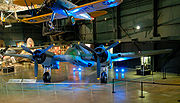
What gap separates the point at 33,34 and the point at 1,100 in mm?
28362

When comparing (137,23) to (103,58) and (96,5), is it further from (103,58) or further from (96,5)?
(103,58)

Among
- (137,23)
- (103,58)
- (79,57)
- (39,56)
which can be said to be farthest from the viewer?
(137,23)

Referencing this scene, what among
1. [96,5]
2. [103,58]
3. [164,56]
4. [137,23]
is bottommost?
[103,58]

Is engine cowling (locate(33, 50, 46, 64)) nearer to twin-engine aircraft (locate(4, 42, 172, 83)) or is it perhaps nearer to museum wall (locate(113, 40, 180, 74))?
twin-engine aircraft (locate(4, 42, 172, 83))

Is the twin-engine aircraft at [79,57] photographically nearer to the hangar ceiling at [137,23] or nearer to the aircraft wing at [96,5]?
the aircraft wing at [96,5]

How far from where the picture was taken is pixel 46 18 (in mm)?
14414

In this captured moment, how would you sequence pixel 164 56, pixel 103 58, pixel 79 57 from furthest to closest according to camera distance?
pixel 164 56, pixel 79 57, pixel 103 58

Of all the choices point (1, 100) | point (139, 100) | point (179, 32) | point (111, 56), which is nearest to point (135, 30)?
point (179, 32)

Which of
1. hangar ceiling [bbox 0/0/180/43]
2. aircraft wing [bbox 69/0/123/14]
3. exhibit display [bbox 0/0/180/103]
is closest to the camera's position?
exhibit display [bbox 0/0/180/103]

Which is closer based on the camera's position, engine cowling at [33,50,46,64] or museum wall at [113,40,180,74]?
engine cowling at [33,50,46,64]

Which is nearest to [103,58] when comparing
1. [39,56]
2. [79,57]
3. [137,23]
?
[79,57]

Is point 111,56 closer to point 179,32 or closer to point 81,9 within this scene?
point 81,9

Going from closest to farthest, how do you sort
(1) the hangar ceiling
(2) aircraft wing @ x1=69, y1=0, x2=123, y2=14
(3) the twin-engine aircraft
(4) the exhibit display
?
(4) the exhibit display, (3) the twin-engine aircraft, (2) aircraft wing @ x1=69, y1=0, x2=123, y2=14, (1) the hangar ceiling

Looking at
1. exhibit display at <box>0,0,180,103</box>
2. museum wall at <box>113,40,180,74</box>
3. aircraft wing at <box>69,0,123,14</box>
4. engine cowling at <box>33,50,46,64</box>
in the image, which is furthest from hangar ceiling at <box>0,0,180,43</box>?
engine cowling at <box>33,50,46,64</box>
